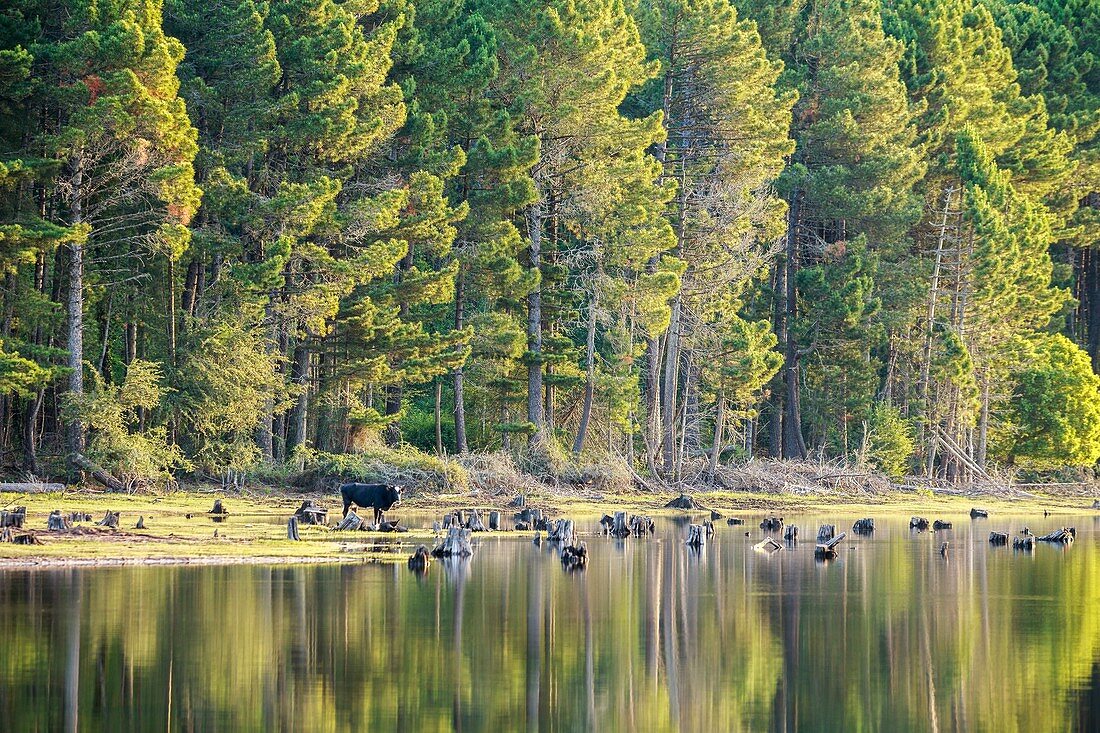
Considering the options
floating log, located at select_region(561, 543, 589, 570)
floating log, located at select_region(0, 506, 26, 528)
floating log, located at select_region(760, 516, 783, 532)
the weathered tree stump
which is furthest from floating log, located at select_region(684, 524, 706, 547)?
floating log, located at select_region(0, 506, 26, 528)

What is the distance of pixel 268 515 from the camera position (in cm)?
4181

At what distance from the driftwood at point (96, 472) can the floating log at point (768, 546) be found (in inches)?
702

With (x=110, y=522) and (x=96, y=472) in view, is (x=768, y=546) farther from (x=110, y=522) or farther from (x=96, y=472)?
(x=96, y=472)

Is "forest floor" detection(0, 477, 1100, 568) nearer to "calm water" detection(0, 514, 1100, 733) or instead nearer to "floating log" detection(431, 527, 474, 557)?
"floating log" detection(431, 527, 474, 557)

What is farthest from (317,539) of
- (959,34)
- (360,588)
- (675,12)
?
(959,34)

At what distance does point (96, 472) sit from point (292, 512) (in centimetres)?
595

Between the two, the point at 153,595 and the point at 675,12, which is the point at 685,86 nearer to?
the point at 675,12

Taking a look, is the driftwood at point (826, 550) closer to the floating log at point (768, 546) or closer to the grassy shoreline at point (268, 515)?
the floating log at point (768, 546)

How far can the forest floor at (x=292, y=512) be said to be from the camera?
Answer: 29266mm

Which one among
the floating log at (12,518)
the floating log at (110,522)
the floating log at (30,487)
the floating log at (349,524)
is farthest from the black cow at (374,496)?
the floating log at (12,518)

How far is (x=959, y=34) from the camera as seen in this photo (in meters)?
83.6

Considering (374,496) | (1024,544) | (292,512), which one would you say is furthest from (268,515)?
(1024,544)

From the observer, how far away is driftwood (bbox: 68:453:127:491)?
4594cm

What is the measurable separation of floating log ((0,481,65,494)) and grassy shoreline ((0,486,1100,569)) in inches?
9.7
